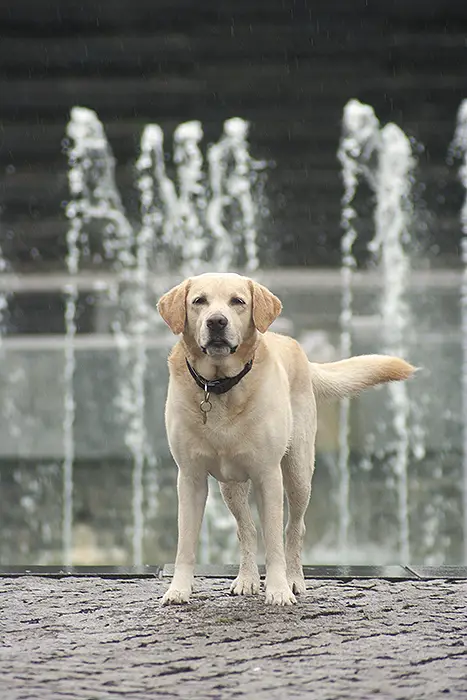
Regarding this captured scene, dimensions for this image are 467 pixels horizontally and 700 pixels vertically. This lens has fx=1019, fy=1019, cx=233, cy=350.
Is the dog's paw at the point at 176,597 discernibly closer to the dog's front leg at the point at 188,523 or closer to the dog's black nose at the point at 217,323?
the dog's front leg at the point at 188,523

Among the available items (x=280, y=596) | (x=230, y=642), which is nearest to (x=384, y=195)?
(x=280, y=596)

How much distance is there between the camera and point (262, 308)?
3.33 m

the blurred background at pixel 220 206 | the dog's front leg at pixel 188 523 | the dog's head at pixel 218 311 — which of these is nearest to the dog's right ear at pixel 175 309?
the dog's head at pixel 218 311

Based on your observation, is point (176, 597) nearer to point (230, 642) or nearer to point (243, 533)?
point (243, 533)

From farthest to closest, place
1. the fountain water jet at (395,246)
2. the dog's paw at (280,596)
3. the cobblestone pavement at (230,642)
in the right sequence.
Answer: the fountain water jet at (395,246), the dog's paw at (280,596), the cobblestone pavement at (230,642)

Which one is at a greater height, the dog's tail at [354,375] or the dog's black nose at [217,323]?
the dog's black nose at [217,323]

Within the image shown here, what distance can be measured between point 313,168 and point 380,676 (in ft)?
24.8

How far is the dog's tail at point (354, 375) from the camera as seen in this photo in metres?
3.94

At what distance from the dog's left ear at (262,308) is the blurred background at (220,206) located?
16.7 ft

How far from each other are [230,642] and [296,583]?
895 mm

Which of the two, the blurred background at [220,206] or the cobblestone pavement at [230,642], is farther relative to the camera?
the blurred background at [220,206]

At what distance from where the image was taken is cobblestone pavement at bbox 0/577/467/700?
229 centimetres

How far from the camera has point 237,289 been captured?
3316mm

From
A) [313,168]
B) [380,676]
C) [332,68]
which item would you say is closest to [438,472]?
[313,168]
